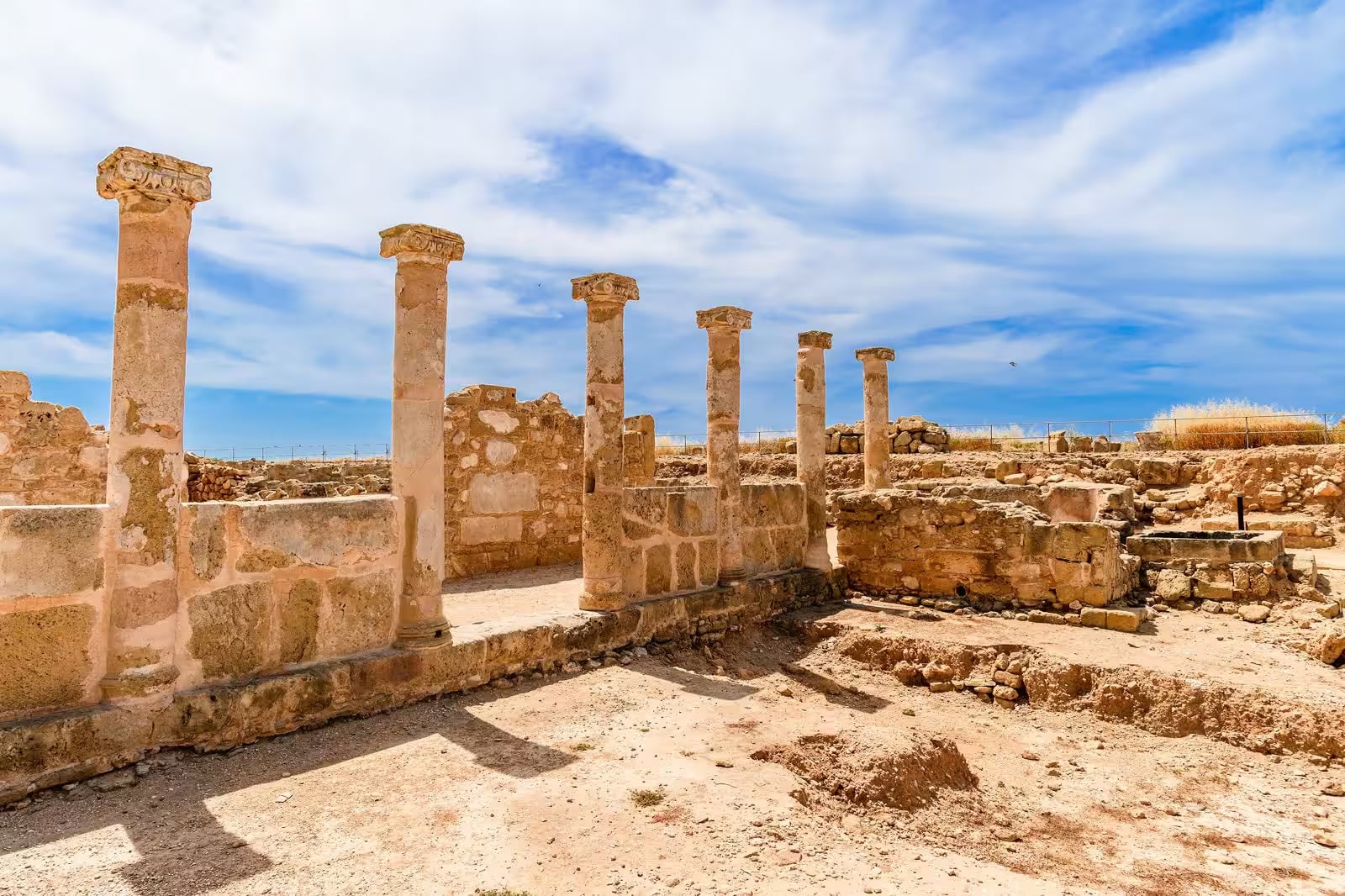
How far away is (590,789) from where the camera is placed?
13.3 feet

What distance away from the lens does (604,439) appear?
22.6 feet

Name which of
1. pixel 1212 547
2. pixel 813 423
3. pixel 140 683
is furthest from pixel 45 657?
pixel 1212 547

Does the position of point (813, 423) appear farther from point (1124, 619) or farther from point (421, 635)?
point (421, 635)

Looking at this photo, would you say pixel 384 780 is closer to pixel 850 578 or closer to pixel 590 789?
pixel 590 789

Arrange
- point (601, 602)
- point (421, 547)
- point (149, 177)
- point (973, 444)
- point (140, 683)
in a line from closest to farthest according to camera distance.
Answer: point (140, 683), point (149, 177), point (421, 547), point (601, 602), point (973, 444)

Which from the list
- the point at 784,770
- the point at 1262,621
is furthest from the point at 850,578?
the point at 784,770

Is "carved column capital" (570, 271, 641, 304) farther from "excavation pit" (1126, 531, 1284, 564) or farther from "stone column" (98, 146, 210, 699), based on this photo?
"excavation pit" (1126, 531, 1284, 564)

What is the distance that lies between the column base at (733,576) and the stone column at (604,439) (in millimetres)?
1388

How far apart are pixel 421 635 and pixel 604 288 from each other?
3225 mm

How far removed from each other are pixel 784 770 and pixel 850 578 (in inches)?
205

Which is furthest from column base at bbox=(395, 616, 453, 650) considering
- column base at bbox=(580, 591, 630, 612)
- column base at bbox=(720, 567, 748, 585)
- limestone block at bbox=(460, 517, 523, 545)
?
limestone block at bbox=(460, 517, 523, 545)

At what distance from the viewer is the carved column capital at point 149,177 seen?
4.16m

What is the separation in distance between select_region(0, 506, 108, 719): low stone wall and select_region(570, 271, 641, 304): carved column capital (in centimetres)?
393

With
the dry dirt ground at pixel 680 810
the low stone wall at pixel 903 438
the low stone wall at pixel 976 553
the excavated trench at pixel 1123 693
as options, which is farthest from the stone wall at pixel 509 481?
the low stone wall at pixel 903 438
